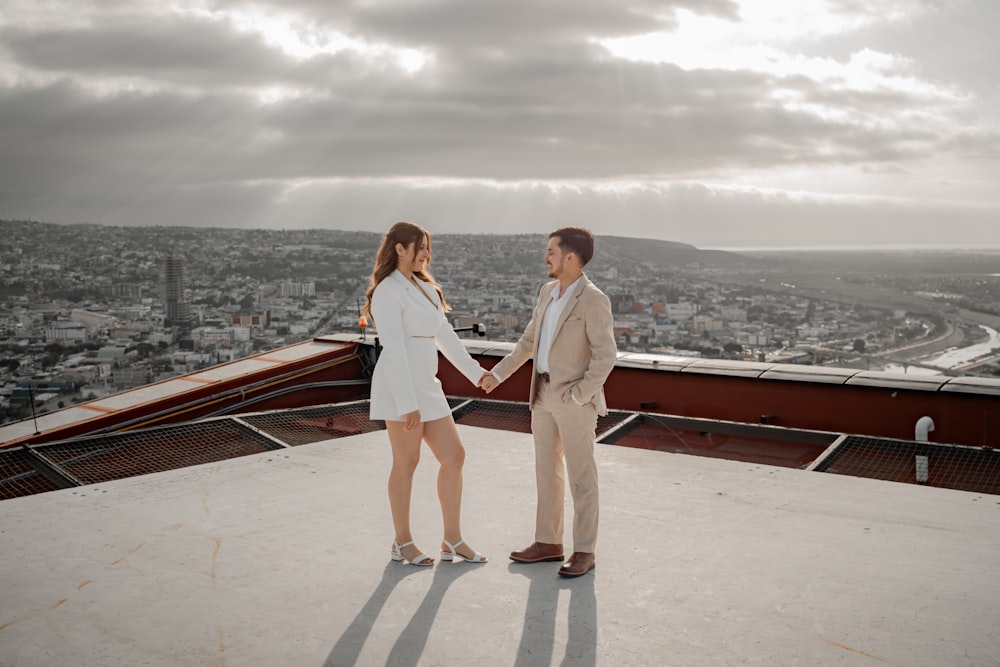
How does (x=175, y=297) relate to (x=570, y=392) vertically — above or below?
above

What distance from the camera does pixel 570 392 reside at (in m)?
4.45

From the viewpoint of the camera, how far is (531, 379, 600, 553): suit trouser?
4.48 m

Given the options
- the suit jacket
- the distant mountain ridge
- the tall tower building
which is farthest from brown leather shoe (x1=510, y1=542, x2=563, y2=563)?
the distant mountain ridge

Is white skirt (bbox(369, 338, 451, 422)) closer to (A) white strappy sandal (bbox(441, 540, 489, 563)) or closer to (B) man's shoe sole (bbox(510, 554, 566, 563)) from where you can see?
(A) white strappy sandal (bbox(441, 540, 489, 563))

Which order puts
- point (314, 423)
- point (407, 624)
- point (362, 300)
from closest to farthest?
point (407, 624), point (314, 423), point (362, 300)

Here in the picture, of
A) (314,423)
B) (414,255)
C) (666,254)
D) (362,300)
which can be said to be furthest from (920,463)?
(666,254)

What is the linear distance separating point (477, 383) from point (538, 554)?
99 centimetres

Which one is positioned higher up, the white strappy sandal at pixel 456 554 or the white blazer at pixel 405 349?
the white blazer at pixel 405 349

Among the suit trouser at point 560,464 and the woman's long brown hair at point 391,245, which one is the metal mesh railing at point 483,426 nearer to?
the suit trouser at point 560,464

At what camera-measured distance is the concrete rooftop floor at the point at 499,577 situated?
11.7 feet

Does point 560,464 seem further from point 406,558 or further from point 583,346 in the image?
point 406,558

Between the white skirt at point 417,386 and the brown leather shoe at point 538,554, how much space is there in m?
0.89

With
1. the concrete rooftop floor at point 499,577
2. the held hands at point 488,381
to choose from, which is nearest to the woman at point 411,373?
the held hands at point 488,381

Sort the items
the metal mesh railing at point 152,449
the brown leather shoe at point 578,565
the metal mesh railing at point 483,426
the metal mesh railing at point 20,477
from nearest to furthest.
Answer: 1. the brown leather shoe at point 578,565
2. the metal mesh railing at point 20,477
3. the metal mesh railing at point 483,426
4. the metal mesh railing at point 152,449
